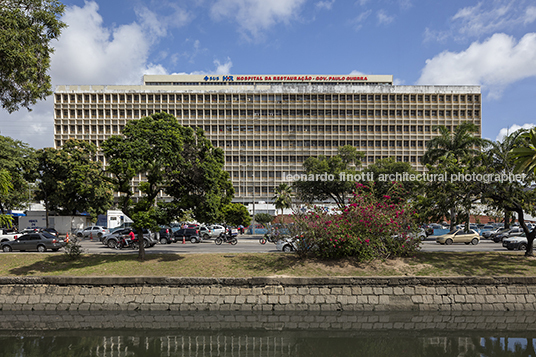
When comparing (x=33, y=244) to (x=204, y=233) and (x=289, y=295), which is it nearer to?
(x=204, y=233)

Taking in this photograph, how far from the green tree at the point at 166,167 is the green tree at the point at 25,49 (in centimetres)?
406

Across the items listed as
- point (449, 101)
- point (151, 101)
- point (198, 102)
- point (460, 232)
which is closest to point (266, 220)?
point (460, 232)

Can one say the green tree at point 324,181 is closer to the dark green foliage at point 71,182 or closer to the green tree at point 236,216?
the green tree at point 236,216

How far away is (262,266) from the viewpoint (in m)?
14.8

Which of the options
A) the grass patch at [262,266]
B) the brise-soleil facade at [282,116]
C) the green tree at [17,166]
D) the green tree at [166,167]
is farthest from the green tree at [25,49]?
Answer: the brise-soleil facade at [282,116]

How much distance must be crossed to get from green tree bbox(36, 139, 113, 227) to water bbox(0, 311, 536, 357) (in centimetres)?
3137

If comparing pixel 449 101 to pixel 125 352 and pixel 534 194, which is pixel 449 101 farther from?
pixel 125 352

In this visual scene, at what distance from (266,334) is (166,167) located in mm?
9066

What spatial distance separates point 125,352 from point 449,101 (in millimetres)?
78235

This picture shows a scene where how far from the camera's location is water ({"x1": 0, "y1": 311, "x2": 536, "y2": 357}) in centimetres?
1008

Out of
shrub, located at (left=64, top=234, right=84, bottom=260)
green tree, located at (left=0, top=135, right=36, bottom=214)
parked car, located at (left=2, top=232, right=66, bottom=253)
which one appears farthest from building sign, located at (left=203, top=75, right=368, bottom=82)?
shrub, located at (left=64, top=234, right=84, bottom=260)

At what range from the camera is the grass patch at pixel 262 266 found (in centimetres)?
1387

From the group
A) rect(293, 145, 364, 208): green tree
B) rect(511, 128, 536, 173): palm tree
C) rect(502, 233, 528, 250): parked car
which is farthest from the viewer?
rect(293, 145, 364, 208): green tree

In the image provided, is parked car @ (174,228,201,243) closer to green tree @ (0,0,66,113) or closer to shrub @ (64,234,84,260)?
shrub @ (64,234,84,260)
